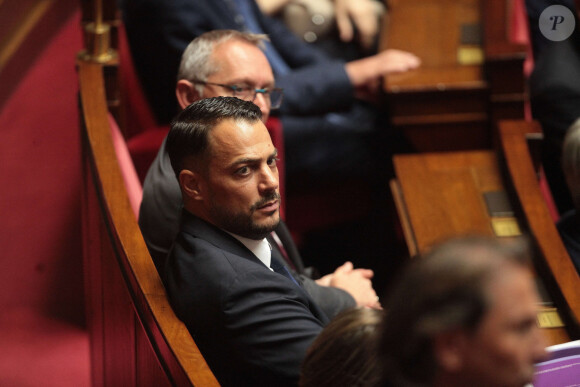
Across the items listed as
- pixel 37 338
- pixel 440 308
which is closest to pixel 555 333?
pixel 440 308

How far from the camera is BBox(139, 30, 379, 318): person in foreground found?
45.8 inches

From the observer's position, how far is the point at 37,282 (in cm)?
165

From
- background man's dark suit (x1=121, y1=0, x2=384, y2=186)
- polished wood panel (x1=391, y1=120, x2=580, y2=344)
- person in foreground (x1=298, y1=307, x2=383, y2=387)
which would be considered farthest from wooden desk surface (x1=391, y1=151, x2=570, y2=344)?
person in foreground (x1=298, y1=307, x2=383, y2=387)

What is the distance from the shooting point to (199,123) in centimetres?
94

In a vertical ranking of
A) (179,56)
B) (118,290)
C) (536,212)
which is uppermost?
(179,56)

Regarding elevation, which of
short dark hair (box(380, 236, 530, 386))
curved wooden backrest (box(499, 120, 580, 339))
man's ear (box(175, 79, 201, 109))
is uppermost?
man's ear (box(175, 79, 201, 109))

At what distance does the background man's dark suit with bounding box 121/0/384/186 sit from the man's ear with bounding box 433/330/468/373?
123 centimetres

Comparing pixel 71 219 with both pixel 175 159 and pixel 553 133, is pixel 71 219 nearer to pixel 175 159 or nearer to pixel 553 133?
pixel 175 159

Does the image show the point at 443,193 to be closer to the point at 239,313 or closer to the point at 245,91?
the point at 245,91

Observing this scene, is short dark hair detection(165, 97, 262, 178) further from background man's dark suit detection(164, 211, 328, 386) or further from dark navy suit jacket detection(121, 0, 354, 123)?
dark navy suit jacket detection(121, 0, 354, 123)

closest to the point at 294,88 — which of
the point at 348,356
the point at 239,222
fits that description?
the point at 239,222

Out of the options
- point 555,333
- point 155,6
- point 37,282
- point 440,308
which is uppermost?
point 155,6

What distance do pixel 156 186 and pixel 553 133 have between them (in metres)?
0.86

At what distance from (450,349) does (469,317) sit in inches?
1.0
